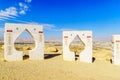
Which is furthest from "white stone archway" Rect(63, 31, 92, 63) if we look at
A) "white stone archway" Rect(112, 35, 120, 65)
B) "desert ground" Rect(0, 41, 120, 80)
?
"white stone archway" Rect(112, 35, 120, 65)

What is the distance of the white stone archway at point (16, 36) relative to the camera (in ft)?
57.2

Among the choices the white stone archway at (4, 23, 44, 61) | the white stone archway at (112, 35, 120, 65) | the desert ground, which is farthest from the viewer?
the white stone archway at (112, 35, 120, 65)

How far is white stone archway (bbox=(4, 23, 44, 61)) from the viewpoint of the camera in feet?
57.2

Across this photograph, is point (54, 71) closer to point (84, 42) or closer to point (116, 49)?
point (84, 42)

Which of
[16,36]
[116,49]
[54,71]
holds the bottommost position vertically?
[54,71]

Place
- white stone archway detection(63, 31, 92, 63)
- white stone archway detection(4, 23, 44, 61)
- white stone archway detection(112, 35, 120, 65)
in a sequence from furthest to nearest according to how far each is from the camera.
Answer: white stone archway detection(63, 31, 92, 63)
white stone archway detection(112, 35, 120, 65)
white stone archway detection(4, 23, 44, 61)

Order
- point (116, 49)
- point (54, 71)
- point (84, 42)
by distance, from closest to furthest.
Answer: point (54, 71) < point (116, 49) < point (84, 42)

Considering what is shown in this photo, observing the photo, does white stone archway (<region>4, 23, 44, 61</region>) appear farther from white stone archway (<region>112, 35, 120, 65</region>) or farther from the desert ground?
white stone archway (<region>112, 35, 120, 65</region>)

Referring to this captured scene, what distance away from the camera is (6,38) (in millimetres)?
17375

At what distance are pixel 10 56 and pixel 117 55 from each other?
11.0 metres

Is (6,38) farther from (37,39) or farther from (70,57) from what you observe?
(70,57)

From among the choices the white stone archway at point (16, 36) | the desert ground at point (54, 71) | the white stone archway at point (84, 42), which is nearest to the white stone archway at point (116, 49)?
the desert ground at point (54, 71)

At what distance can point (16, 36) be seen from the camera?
17.9 m

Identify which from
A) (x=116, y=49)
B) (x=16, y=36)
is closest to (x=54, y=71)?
(x=16, y=36)
